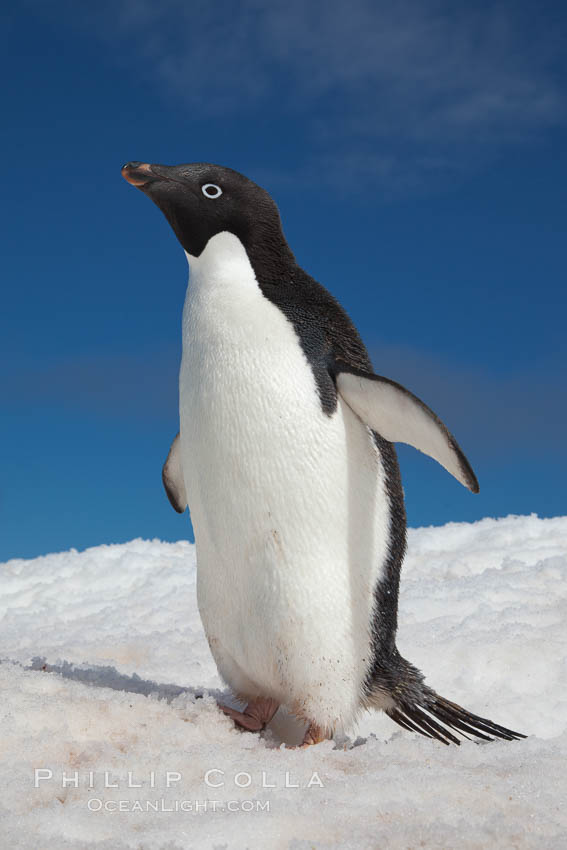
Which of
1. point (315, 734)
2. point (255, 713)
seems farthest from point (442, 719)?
point (255, 713)

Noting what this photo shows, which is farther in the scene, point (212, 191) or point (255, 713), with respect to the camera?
point (212, 191)

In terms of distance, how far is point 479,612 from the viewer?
14.7 ft

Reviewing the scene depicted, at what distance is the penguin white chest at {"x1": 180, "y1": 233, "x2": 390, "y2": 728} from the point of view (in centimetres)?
245

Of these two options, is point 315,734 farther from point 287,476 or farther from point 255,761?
point 287,476

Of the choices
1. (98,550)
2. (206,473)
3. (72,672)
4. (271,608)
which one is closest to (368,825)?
(271,608)

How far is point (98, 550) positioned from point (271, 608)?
15.2 feet

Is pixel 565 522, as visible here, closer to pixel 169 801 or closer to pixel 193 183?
pixel 193 183

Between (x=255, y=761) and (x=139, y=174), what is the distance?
1949 mm

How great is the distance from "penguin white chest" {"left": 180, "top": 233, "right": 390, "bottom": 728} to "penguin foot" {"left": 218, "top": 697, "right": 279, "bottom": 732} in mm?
43

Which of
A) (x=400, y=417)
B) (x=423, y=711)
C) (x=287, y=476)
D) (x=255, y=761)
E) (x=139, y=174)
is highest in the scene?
(x=139, y=174)

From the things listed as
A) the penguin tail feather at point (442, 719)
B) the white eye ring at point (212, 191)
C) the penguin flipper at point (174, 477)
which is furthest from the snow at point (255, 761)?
the white eye ring at point (212, 191)

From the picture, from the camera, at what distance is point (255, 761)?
2049mm

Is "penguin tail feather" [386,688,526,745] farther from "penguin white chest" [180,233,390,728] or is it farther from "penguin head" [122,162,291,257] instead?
"penguin head" [122,162,291,257]

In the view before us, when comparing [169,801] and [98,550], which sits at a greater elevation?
[98,550]
